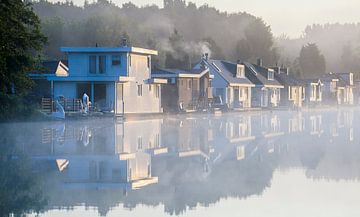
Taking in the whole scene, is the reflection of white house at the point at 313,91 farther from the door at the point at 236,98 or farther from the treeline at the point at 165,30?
the door at the point at 236,98

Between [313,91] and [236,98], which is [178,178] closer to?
[236,98]

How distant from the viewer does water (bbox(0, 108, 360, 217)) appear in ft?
34.7

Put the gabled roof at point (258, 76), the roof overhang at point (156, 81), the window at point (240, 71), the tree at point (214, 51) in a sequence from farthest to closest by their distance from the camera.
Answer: the tree at point (214, 51) → the gabled roof at point (258, 76) → the window at point (240, 71) → the roof overhang at point (156, 81)

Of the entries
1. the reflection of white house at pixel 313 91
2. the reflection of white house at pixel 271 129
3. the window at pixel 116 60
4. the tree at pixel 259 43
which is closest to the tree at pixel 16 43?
the reflection of white house at pixel 271 129

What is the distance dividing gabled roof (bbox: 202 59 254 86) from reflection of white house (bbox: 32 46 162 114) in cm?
2254

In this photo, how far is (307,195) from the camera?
11766 millimetres

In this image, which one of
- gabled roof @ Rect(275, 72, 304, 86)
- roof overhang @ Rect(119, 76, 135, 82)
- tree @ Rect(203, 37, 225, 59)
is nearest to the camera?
roof overhang @ Rect(119, 76, 135, 82)

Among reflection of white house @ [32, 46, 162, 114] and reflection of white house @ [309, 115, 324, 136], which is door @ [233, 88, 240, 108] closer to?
reflection of white house @ [32, 46, 162, 114]

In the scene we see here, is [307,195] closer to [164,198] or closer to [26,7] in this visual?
[164,198]

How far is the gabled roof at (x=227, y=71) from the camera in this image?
77.0m

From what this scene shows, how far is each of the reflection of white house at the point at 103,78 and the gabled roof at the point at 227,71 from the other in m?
22.5

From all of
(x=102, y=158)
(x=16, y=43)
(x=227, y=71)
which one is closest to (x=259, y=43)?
(x=227, y=71)

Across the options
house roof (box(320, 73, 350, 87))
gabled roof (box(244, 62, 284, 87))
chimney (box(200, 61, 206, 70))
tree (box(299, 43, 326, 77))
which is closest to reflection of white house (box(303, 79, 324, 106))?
house roof (box(320, 73, 350, 87))

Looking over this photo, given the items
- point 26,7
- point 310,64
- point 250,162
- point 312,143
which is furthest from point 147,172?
point 310,64
